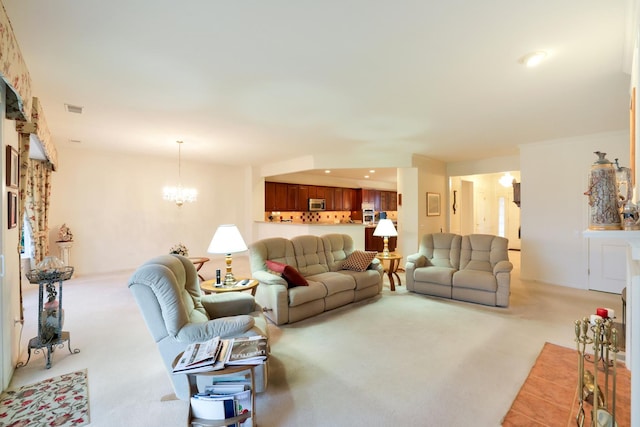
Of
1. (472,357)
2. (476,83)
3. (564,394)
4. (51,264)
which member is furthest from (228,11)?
(564,394)

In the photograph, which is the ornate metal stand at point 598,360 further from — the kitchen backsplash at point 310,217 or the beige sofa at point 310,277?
the kitchen backsplash at point 310,217

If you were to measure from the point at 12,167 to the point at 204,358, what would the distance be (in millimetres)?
2463

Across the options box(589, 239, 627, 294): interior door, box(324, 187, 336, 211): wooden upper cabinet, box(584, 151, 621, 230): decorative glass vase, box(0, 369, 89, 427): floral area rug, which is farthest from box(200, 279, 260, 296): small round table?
box(324, 187, 336, 211): wooden upper cabinet

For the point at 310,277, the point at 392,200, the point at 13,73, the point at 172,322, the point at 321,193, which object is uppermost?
the point at 13,73

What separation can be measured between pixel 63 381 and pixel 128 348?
60 cm

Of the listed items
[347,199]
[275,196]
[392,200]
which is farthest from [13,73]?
[392,200]

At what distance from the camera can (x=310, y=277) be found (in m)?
4.18

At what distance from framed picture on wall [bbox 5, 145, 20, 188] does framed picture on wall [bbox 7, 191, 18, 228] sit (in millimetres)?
83

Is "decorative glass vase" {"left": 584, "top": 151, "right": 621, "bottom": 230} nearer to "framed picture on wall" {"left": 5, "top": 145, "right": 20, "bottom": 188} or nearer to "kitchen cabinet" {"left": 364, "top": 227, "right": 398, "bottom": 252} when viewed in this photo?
"framed picture on wall" {"left": 5, "top": 145, "right": 20, "bottom": 188}

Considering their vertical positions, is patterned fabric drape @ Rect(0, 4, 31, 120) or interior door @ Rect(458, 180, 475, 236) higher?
patterned fabric drape @ Rect(0, 4, 31, 120)

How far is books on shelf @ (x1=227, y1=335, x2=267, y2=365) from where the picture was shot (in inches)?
68.2

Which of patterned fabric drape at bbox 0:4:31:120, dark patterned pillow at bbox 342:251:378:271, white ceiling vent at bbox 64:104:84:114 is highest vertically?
white ceiling vent at bbox 64:104:84:114

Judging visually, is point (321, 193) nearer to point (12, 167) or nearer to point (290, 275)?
point (290, 275)

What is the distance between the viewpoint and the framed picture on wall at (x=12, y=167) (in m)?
2.48
